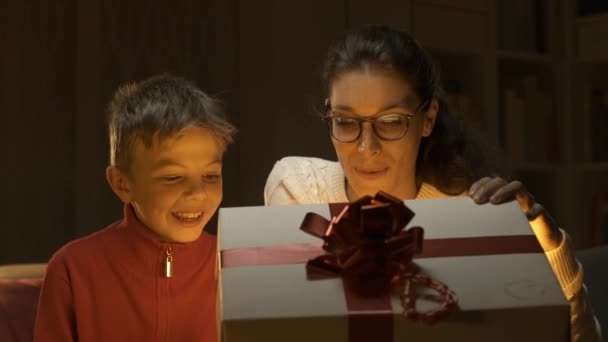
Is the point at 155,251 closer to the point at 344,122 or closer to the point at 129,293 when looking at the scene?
the point at 129,293

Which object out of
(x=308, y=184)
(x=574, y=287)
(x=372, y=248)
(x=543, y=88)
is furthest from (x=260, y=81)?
(x=372, y=248)

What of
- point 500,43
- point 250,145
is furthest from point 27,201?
point 500,43

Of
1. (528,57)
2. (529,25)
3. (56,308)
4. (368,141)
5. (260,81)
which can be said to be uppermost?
(529,25)

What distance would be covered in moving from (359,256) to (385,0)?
226 cm

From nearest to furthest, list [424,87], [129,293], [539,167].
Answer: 1. [129,293]
2. [424,87]
3. [539,167]

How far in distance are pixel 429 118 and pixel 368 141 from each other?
18 cm

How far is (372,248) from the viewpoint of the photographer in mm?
1178

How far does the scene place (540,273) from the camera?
1.18m

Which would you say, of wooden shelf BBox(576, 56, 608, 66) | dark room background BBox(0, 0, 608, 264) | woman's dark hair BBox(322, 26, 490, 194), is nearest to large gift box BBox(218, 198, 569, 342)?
woman's dark hair BBox(322, 26, 490, 194)

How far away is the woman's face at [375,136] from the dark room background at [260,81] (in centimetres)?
53

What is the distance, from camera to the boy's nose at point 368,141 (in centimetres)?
167

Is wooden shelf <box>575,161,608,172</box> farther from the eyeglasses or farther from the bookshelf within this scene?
the eyeglasses

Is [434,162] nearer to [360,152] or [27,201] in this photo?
[360,152]

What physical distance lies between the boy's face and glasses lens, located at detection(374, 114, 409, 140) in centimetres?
27
